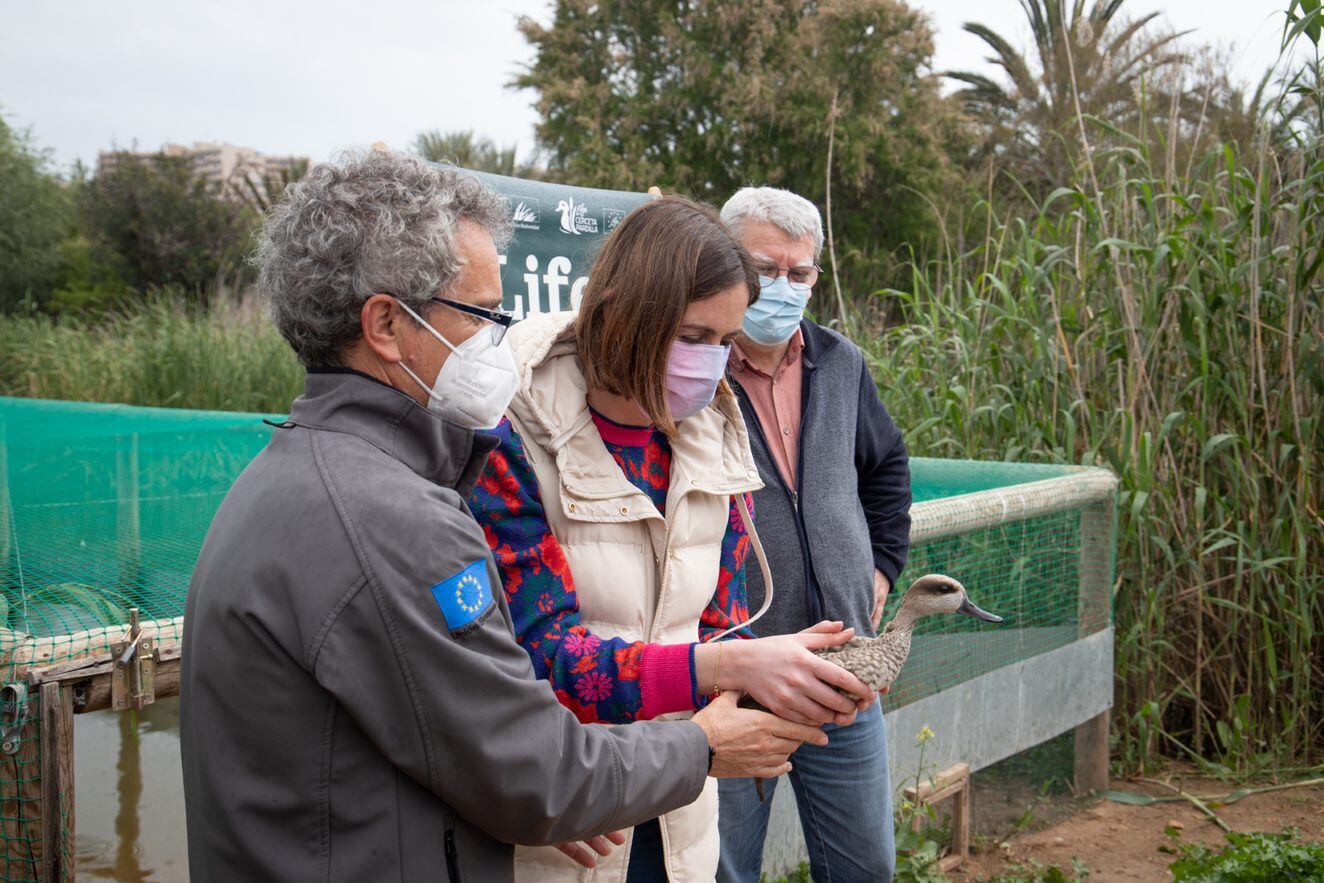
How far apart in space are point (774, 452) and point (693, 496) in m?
0.64

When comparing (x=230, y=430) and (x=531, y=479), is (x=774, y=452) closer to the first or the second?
(x=531, y=479)

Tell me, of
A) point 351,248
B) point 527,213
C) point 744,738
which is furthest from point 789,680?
point 527,213

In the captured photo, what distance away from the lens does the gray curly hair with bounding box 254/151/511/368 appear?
1.42m

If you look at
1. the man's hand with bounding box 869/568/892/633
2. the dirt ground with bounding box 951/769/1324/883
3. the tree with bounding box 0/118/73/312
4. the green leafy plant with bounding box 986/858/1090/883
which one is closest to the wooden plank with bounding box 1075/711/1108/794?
the dirt ground with bounding box 951/769/1324/883

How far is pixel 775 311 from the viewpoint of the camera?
8.28 ft

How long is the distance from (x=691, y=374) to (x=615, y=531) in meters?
0.33

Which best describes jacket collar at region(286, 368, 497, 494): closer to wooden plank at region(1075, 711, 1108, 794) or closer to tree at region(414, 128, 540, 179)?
wooden plank at region(1075, 711, 1108, 794)

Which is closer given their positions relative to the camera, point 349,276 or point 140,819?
point 349,276

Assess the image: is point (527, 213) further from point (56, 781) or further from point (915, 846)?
point (915, 846)

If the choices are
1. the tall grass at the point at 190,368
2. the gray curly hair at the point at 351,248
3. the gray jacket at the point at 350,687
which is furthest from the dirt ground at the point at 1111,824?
the tall grass at the point at 190,368

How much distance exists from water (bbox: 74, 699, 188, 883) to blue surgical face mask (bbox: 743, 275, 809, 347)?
108 inches

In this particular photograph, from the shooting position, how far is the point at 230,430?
459cm

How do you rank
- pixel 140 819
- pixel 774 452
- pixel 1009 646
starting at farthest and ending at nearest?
pixel 140 819, pixel 1009 646, pixel 774 452

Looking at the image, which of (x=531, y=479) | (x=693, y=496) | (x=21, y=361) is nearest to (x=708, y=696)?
(x=693, y=496)
